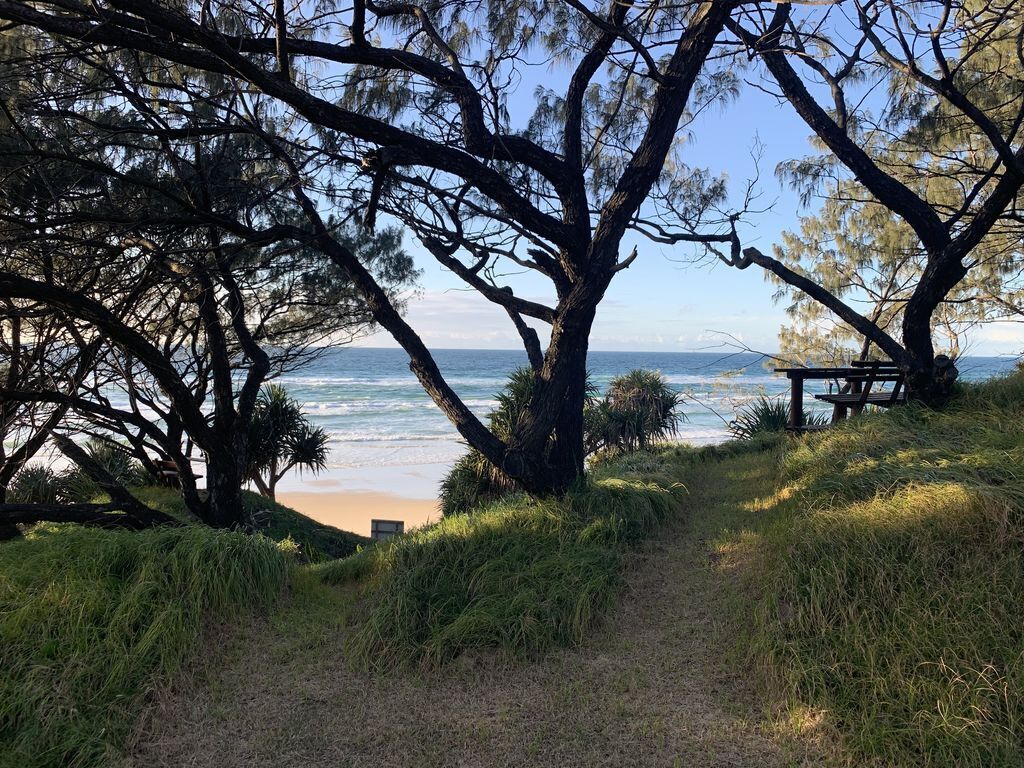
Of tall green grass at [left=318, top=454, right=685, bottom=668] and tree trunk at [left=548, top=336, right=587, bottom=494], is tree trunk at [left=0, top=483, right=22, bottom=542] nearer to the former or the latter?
tall green grass at [left=318, top=454, right=685, bottom=668]

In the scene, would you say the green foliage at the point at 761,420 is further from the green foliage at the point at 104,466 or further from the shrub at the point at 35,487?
the shrub at the point at 35,487

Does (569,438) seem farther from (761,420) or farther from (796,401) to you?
(761,420)

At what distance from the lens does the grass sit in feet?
30.0

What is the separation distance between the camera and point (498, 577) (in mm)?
4875

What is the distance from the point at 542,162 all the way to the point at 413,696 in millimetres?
4370

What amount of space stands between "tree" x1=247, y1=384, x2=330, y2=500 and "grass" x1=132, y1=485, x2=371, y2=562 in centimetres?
75

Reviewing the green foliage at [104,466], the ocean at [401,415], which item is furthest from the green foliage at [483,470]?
the green foliage at [104,466]

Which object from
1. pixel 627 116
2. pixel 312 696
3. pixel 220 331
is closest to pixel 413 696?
pixel 312 696

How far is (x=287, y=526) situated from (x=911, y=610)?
8.98 metres

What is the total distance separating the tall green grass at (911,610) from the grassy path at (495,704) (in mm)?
379

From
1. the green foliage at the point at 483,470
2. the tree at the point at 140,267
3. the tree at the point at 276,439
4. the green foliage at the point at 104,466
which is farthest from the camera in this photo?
the tree at the point at 276,439

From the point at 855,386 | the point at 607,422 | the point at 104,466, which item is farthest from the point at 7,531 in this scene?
the point at 855,386

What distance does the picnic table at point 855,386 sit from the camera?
28.5ft

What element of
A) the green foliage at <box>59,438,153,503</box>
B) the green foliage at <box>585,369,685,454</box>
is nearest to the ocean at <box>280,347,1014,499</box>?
the green foliage at <box>585,369,685,454</box>
